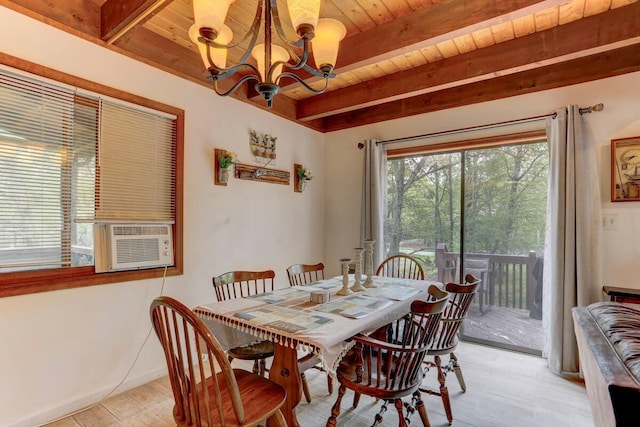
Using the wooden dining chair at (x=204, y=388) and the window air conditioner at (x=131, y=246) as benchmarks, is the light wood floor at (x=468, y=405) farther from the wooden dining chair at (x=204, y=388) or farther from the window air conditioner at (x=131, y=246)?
the window air conditioner at (x=131, y=246)

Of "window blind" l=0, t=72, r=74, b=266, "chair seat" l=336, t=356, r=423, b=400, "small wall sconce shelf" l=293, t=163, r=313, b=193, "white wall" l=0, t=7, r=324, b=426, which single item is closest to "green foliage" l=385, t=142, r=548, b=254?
"small wall sconce shelf" l=293, t=163, r=313, b=193

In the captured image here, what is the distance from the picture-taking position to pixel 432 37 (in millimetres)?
2127

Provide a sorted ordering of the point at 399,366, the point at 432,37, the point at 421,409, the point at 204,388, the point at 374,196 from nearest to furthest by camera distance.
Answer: the point at 204,388 → the point at 399,366 → the point at 421,409 → the point at 432,37 → the point at 374,196

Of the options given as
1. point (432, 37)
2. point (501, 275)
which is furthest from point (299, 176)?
point (501, 275)

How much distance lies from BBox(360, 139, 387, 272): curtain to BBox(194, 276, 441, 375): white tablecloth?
144cm

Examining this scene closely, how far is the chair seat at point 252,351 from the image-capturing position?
199 centimetres

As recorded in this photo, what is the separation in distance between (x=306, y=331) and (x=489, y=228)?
2493mm

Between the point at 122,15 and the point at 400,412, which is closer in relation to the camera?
the point at 400,412

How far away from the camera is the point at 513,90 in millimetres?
3057

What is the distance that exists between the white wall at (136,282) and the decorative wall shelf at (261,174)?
0.07 meters

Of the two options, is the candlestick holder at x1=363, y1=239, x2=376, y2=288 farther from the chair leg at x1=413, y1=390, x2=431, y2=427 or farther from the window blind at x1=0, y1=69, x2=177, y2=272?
the window blind at x1=0, y1=69, x2=177, y2=272

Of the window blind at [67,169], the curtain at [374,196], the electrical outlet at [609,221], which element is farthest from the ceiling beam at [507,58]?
the window blind at [67,169]

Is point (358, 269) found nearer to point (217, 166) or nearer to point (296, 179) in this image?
point (217, 166)

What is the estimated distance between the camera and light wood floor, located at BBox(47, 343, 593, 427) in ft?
6.75
